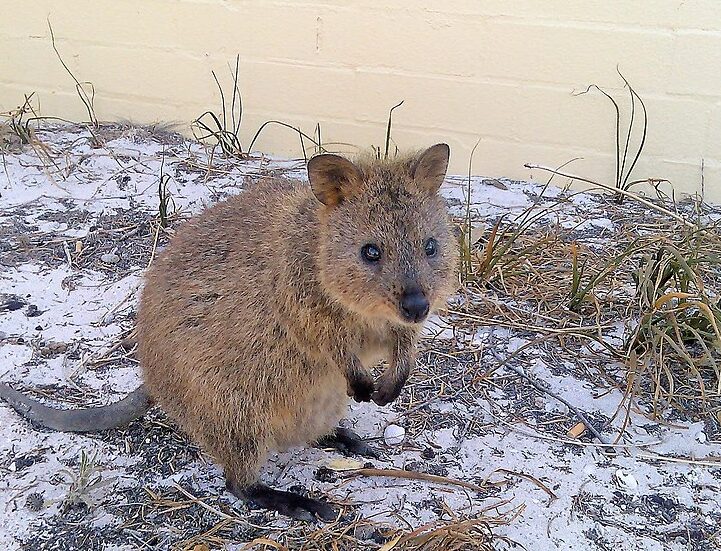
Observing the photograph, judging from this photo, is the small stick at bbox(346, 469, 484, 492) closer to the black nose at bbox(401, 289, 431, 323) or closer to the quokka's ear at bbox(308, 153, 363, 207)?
the black nose at bbox(401, 289, 431, 323)

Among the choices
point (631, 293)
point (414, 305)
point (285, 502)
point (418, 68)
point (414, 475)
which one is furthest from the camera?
point (418, 68)

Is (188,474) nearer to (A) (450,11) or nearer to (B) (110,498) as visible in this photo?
(B) (110,498)

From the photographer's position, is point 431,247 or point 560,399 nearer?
point 431,247

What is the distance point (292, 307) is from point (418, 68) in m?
2.56

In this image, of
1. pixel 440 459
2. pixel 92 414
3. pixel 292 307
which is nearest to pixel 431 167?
pixel 292 307

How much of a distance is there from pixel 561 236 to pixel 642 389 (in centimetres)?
125

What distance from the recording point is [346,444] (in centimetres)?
290

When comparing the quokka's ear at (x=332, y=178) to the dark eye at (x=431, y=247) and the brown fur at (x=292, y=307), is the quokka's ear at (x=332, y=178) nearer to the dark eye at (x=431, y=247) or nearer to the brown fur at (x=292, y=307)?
the brown fur at (x=292, y=307)

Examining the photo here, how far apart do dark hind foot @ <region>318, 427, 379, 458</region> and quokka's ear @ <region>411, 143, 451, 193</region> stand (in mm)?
983

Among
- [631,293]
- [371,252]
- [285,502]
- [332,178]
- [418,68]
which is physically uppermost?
[418,68]

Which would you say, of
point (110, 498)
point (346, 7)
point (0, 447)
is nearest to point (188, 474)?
point (110, 498)

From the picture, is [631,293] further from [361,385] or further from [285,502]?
[285,502]

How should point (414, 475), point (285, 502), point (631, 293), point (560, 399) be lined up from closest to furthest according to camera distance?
point (285, 502), point (414, 475), point (560, 399), point (631, 293)

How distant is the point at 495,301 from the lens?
358 centimetres
